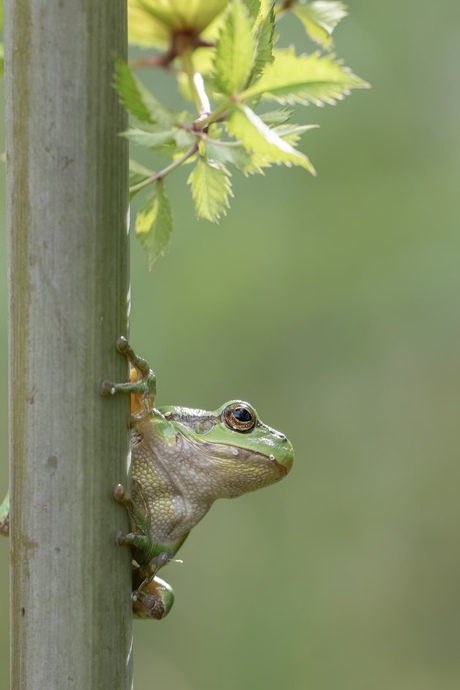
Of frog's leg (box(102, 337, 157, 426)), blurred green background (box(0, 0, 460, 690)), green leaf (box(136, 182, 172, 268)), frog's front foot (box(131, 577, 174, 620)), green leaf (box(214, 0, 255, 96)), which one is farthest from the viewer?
blurred green background (box(0, 0, 460, 690))

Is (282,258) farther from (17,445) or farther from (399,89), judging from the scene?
(17,445)

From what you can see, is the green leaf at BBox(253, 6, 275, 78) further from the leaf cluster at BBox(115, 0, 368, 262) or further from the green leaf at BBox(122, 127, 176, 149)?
the green leaf at BBox(122, 127, 176, 149)

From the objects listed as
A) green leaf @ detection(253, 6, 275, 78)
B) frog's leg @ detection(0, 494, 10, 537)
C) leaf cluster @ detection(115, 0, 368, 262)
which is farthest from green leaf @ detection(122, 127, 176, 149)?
frog's leg @ detection(0, 494, 10, 537)

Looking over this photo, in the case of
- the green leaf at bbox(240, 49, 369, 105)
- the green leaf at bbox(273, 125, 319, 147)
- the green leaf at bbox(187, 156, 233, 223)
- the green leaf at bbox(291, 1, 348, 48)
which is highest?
the green leaf at bbox(291, 1, 348, 48)

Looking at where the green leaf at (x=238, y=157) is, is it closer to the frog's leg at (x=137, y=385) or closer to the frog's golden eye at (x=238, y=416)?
the frog's leg at (x=137, y=385)

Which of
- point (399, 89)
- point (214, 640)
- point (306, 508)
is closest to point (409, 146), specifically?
point (399, 89)

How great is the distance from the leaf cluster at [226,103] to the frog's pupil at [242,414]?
18.0 inches

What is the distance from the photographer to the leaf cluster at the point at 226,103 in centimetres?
83

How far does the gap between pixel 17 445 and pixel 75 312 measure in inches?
5.5

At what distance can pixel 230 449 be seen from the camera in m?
1.49

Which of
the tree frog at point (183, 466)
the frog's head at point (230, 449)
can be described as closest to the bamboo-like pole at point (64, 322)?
the tree frog at point (183, 466)

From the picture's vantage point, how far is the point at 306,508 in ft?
14.6

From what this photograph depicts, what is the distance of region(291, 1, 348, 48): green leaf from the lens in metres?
1.17

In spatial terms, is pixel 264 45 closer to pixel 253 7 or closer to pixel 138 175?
pixel 253 7
